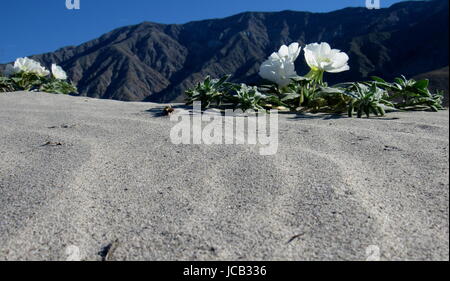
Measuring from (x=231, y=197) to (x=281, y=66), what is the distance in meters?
1.76

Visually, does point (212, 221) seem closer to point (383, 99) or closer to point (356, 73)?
point (383, 99)

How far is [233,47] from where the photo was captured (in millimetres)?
119688

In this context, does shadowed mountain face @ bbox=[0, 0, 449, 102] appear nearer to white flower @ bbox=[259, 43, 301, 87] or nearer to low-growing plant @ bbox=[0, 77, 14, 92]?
low-growing plant @ bbox=[0, 77, 14, 92]

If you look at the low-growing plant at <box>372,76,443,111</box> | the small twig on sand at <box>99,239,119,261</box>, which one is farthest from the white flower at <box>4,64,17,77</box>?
the small twig on sand at <box>99,239,119,261</box>

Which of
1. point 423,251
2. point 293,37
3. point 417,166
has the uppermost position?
point 293,37

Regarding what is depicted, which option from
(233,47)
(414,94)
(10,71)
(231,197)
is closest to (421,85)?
(414,94)

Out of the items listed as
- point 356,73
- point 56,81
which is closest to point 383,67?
point 356,73

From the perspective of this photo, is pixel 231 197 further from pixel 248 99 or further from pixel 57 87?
pixel 57 87

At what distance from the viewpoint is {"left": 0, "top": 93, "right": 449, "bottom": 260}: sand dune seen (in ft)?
2.89

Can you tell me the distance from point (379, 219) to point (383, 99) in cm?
184

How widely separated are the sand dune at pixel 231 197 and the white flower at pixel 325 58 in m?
0.84

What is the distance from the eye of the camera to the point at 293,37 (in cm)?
12938

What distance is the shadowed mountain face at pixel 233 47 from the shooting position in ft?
247

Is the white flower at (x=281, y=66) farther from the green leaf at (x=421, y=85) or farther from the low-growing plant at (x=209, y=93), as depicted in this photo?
the green leaf at (x=421, y=85)
